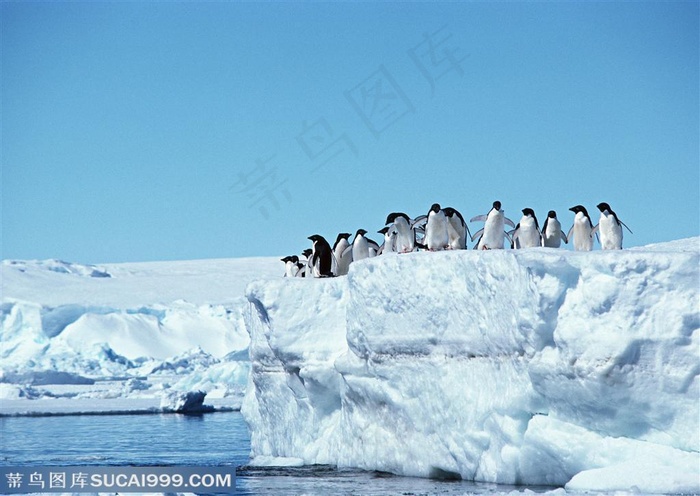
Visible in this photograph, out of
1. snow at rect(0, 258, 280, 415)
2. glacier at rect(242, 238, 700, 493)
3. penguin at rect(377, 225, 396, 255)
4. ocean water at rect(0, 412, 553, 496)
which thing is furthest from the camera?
snow at rect(0, 258, 280, 415)

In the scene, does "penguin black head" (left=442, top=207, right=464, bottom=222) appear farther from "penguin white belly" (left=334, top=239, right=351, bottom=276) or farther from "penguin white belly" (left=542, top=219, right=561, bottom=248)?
"penguin white belly" (left=334, top=239, right=351, bottom=276)

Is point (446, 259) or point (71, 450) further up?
point (446, 259)

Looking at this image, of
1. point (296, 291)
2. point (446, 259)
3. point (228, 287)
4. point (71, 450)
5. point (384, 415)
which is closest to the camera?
point (446, 259)

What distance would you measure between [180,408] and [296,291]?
628 inches

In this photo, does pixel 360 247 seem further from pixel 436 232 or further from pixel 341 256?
pixel 436 232

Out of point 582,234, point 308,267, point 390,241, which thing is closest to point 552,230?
point 582,234

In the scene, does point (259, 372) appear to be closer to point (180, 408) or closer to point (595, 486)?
point (595, 486)

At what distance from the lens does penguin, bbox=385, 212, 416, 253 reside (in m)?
14.6

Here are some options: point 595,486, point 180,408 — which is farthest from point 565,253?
point 180,408

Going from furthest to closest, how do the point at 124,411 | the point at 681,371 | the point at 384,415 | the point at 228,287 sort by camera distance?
1. the point at 228,287
2. the point at 124,411
3. the point at 384,415
4. the point at 681,371

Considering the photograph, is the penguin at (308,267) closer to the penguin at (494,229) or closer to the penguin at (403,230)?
the penguin at (403,230)

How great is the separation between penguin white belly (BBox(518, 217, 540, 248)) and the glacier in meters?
1.71

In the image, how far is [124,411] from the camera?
29.4 m

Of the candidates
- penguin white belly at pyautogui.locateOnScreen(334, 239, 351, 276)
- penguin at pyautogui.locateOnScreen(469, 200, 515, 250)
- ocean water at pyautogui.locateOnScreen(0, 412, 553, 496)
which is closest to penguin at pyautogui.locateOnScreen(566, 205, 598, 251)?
penguin at pyautogui.locateOnScreen(469, 200, 515, 250)
